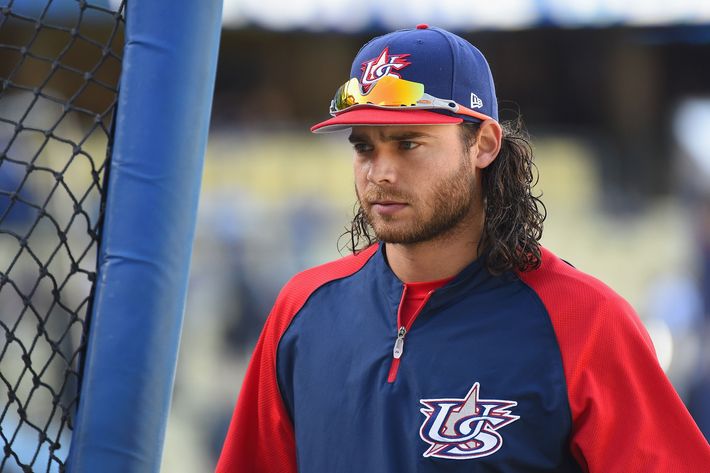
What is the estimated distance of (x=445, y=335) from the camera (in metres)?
2.16

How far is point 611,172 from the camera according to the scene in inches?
407

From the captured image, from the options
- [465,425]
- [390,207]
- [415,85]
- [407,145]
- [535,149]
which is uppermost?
[535,149]

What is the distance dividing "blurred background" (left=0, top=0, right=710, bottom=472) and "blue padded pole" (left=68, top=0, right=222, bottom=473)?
548 cm


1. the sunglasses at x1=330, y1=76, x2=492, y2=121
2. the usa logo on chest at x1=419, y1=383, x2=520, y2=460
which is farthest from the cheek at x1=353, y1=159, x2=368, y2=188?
the usa logo on chest at x1=419, y1=383, x2=520, y2=460

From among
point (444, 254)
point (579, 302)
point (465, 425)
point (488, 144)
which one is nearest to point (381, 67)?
point (488, 144)

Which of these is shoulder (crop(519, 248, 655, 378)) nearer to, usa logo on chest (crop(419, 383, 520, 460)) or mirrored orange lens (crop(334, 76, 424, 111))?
usa logo on chest (crop(419, 383, 520, 460))

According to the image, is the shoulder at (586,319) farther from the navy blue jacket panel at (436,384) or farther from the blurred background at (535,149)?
the blurred background at (535,149)

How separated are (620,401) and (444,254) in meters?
0.51

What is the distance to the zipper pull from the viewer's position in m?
2.18

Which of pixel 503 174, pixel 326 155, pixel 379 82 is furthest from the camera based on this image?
pixel 326 155

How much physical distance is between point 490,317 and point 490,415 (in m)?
0.22

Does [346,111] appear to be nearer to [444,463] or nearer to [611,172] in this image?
[444,463]

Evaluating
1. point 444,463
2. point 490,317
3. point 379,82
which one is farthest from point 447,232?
point 444,463

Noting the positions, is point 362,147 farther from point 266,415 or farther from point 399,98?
point 266,415
